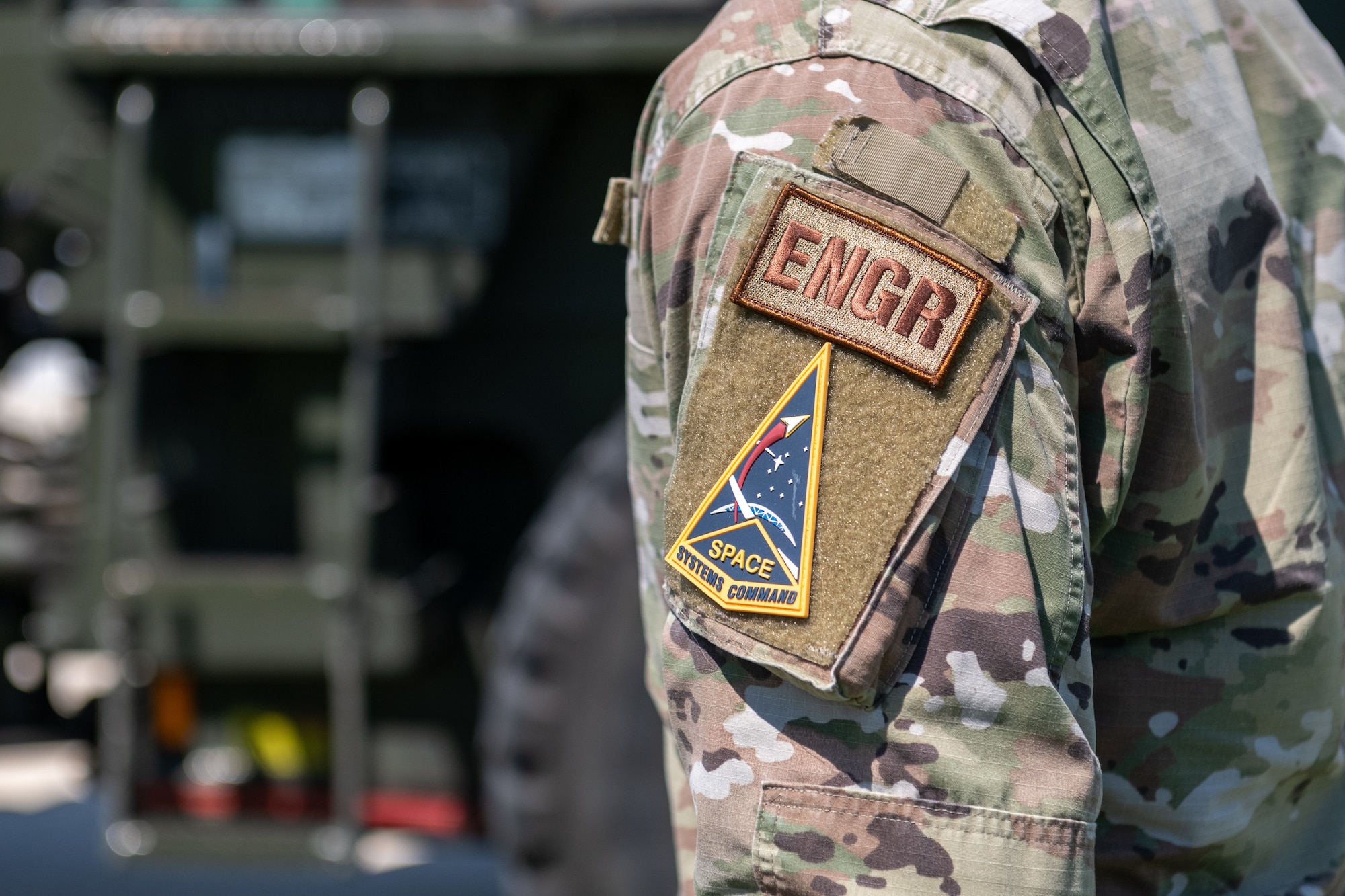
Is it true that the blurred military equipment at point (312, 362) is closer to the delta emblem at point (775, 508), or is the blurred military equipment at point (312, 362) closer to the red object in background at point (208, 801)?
the red object in background at point (208, 801)

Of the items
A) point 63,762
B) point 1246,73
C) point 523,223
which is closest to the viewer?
point 1246,73

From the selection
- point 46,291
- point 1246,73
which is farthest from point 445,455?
point 1246,73

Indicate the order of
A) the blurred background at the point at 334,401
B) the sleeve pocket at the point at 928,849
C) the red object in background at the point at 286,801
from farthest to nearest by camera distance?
the red object in background at the point at 286,801 → the blurred background at the point at 334,401 → the sleeve pocket at the point at 928,849

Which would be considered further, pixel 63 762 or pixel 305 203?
pixel 63 762

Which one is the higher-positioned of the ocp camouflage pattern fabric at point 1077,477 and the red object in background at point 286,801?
the ocp camouflage pattern fabric at point 1077,477

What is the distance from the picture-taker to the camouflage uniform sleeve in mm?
701

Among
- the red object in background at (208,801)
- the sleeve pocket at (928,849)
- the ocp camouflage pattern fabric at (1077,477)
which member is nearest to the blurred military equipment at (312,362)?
the red object in background at (208,801)

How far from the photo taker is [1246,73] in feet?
3.16

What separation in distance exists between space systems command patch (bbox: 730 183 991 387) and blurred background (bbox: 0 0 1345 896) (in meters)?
1.29

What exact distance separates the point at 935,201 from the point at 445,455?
1687 millimetres

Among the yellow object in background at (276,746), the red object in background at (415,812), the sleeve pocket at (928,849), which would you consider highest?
the sleeve pocket at (928,849)

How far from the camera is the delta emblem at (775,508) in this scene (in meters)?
0.72

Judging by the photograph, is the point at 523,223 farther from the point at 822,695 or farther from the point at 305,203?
the point at 822,695

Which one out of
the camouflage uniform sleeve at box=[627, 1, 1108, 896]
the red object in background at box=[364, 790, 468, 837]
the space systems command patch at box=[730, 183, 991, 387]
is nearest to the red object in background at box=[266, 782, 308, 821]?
the red object in background at box=[364, 790, 468, 837]
